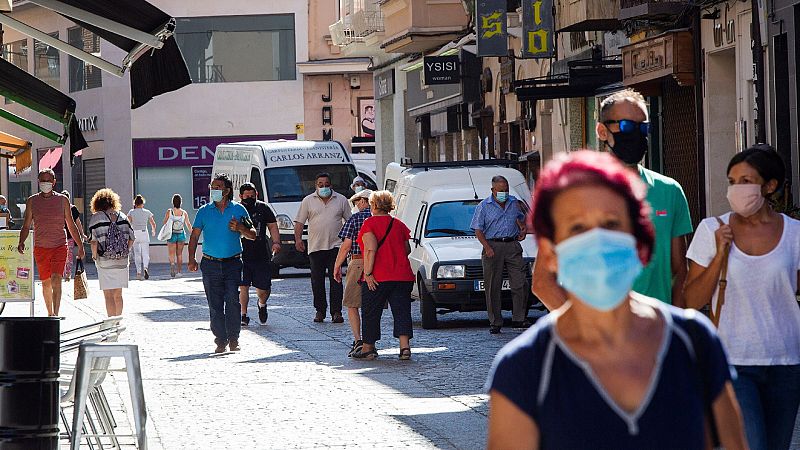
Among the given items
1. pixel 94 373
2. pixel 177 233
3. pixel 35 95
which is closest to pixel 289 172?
pixel 177 233

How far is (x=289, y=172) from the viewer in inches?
1378

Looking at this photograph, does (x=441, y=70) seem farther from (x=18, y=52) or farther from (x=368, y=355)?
(x=18, y=52)

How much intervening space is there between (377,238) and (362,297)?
0.60 metres

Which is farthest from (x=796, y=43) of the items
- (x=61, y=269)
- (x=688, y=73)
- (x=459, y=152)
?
(x=459, y=152)

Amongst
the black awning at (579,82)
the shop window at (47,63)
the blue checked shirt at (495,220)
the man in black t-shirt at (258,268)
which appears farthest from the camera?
the shop window at (47,63)

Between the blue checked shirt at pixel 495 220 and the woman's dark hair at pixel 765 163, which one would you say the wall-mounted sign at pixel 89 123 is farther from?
the woman's dark hair at pixel 765 163

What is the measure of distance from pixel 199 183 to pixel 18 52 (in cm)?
1274

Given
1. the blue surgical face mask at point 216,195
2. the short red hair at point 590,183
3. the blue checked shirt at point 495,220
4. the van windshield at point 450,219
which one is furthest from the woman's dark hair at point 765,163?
the van windshield at point 450,219

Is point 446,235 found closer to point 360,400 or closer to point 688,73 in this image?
point 688,73

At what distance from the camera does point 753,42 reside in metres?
19.9

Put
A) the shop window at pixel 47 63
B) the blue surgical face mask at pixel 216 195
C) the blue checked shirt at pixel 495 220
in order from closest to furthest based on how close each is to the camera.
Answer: the blue surgical face mask at pixel 216 195 < the blue checked shirt at pixel 495 220 < the shop window at pixel 47 63

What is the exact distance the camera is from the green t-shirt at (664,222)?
616cm

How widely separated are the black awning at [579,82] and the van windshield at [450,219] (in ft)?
19.5

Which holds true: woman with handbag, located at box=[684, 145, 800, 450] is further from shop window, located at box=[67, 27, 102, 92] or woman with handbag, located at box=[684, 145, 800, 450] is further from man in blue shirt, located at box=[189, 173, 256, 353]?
shop window, located at box=[67, 27, 102, 92]
